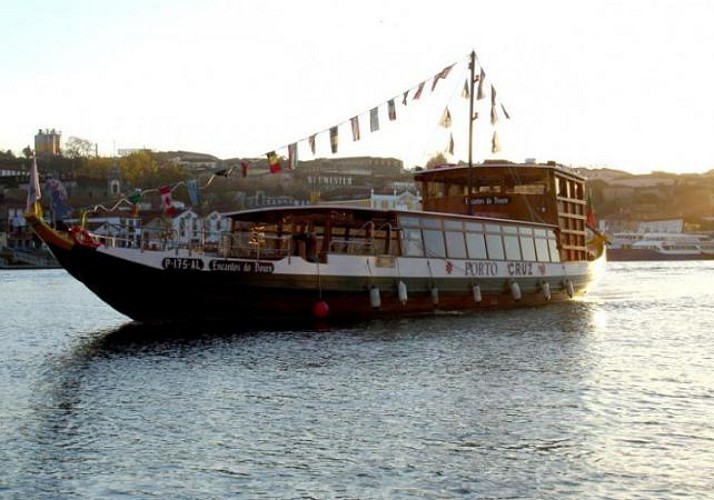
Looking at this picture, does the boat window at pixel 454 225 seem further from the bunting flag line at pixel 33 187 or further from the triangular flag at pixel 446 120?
the bunting flag line at pixel 33 187

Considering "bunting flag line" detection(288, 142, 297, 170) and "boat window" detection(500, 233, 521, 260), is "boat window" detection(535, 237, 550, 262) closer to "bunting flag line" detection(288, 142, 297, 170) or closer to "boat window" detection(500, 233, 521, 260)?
"boat window" detection(500, 233, 521, 260)

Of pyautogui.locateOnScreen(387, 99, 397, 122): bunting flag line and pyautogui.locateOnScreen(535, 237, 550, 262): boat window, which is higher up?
pyautogui.locateOnScreen(387, 99, 397, 122): bunting flag line

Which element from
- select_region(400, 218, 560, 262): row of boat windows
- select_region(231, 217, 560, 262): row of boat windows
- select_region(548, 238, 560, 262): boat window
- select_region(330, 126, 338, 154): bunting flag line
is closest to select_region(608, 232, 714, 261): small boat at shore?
select_region(548, 238, 560, 262): boat window

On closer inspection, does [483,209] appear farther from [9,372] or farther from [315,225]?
[9,372]

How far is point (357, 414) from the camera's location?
16.9 metres

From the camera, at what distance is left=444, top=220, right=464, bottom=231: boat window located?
36.7 meters

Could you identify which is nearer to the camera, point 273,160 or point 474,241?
point 273,160

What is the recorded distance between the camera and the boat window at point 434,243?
35.8 m

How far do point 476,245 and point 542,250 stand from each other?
5.56 metres

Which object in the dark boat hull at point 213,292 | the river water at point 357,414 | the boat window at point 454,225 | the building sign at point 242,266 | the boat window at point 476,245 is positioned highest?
the boat window at point 454,225

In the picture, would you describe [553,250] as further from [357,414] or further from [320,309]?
[357,414]

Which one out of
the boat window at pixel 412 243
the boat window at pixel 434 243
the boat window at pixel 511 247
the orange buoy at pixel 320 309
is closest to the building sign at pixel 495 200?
the boat window at pixel 511 247

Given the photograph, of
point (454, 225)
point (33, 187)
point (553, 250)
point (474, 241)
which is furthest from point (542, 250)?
point (33, 187)

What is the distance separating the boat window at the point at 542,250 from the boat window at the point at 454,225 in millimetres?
5745
